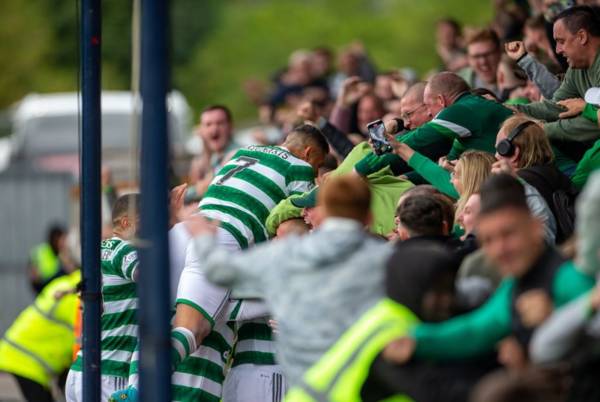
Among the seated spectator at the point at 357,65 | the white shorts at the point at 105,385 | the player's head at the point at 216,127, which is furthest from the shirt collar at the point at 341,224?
the seated spectator at the point at 357,65

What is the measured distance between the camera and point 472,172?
27.0ft

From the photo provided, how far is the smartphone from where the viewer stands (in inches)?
352

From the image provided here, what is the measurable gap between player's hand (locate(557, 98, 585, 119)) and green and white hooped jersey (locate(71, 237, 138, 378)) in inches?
107

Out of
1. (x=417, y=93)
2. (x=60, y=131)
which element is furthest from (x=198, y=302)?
(x=60, y=131)

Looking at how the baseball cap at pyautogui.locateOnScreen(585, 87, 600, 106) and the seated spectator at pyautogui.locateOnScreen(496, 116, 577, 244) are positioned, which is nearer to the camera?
the seated spectator at pyautogui.locateOnScreen(496, 116, 577, 244)

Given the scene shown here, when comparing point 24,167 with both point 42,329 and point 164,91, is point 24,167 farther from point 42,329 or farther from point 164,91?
point 164,91

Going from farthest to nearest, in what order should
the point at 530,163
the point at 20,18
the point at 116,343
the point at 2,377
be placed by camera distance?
the point at 20,18 < the point at 2,377 < the point at 116,343 < the point at 530,163

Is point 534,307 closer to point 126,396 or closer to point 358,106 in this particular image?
point 126,396

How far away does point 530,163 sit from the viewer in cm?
839

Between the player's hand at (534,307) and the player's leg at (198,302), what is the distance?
3735mm

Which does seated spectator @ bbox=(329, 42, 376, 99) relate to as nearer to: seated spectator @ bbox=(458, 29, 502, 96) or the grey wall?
seated spectator @ bbox=(458, 29, 502, 96)

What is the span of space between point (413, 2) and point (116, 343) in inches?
1972

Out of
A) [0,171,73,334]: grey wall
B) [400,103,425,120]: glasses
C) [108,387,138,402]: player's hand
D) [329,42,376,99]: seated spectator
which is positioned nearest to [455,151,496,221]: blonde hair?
[400,103,425,120]: glasses

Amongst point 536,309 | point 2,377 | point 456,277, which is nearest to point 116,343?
point 456,277
